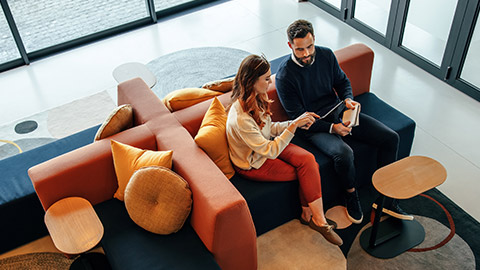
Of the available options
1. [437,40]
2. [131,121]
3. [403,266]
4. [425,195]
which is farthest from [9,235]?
[437,40]

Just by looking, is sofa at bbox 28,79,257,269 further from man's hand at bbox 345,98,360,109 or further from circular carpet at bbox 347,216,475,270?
man's hand at bbox 345,98,360,109

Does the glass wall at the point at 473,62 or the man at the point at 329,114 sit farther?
the glass wall at the point at 473,62

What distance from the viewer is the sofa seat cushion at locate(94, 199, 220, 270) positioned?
8.38 ft

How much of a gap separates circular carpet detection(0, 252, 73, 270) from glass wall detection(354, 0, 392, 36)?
150 inches

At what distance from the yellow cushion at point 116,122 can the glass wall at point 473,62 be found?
2953 mm

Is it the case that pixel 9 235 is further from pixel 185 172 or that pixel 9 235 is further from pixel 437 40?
pixel 437 40

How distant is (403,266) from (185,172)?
1431 millimetres

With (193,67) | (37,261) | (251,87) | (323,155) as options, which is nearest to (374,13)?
(193,67)

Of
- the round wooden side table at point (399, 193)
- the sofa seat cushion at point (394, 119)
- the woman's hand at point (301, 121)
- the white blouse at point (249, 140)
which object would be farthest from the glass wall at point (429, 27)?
the white blouse at point (249, 140)

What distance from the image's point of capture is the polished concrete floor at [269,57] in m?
3.81

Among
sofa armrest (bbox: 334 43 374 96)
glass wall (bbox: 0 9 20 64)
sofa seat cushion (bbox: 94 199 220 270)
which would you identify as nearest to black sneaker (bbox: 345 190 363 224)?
sofa armrest (bbox: 334 43 374 96)

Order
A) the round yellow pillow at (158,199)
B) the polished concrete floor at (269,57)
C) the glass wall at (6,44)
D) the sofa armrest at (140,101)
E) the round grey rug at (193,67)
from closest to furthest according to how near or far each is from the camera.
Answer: the round yellow pillow at (158,199), the sofa armrest at (140,101), the polished concrete floor at (269,57), the round grey rug at (193,67), the glass wall at (6,44)

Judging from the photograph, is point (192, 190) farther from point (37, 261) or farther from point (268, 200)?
point (37, 261)

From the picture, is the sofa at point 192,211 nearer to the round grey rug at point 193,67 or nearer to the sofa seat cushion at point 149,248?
the sofa seat cushion at point 149,248
